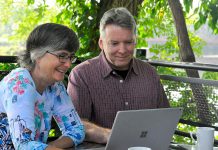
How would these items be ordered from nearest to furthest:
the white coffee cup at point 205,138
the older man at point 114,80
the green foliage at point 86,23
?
the white coffee cup at point 205,138, the older man at point 114,80, the green foliage at point 86,23

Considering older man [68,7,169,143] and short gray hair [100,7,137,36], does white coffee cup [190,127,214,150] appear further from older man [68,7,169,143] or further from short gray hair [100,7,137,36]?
short gray hair [100,7,137,36]

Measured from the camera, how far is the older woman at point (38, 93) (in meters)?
2.02

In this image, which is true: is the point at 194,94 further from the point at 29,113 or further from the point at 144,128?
the point at 29,113

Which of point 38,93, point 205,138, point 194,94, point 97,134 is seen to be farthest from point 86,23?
point 205,138

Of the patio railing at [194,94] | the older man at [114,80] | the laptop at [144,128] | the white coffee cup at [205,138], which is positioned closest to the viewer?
the laptop at [144,128]

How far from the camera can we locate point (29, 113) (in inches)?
80.1

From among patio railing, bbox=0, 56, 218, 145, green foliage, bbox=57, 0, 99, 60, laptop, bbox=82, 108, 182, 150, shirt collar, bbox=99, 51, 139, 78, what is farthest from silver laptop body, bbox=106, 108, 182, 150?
green foliage, bbox=57, 0, 99, 60

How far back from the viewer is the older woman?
6.61 feet

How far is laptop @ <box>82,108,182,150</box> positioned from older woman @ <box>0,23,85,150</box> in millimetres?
272

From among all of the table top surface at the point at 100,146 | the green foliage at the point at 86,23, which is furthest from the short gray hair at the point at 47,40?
the green foliage at the point at 86,23

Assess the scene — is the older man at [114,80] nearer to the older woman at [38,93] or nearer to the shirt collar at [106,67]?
the shirt collar at [106,67]

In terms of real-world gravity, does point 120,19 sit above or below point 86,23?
above

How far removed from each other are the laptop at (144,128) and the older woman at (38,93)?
272mm

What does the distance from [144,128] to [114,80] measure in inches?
35.2
